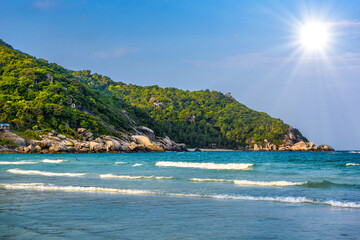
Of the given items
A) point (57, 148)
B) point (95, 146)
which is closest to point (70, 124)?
point (95, 146)

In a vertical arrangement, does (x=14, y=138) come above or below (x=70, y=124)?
below

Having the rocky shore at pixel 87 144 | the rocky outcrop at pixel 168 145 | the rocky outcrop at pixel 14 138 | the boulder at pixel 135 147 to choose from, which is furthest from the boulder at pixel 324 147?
the rocky outcrop at pixel 14 138

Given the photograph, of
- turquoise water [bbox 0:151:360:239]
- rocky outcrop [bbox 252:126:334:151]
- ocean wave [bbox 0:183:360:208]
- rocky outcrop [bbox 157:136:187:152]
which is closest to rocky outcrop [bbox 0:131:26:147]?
rocky outcrop [bbox 157:136:187:152]

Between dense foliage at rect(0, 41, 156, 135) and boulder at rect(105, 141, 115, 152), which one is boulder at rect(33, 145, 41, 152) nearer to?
dense foliage at rect(0, 41, 156, 135)

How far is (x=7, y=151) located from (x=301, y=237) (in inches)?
3073

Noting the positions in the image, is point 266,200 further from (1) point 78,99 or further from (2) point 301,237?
(1) point 78,99

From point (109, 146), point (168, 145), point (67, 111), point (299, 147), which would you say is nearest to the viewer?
point (109, 146)

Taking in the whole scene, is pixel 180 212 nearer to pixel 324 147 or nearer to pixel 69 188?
pixel 69 188

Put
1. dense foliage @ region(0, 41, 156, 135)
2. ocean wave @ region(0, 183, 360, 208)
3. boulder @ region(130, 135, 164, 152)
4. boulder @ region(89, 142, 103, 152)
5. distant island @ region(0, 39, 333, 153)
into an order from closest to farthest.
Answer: ocean wave @ region(0, 183, 360, 208) < distant island @ region(0, 39, 333, 153) < boulder @ region(89, 142, 103, 152) < dense foliage @ region(0, 41, 156, 135) < boulder @ region(130, 135, 164, 152)

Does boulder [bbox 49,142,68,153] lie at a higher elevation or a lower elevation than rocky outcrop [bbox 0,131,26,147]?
lower

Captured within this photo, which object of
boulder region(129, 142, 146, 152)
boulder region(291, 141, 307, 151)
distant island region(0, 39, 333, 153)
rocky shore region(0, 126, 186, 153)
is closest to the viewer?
rocky shore region(0, 126, 186, 153)

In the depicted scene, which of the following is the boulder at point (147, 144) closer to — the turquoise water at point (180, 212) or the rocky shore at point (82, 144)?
the rocky shore at point (82, 144)

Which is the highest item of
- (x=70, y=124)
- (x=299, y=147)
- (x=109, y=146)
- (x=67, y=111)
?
(x=67, y=111)

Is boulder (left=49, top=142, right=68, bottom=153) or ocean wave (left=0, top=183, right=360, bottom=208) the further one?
boulder (left=49, top=142, right=68, bottom=153)
